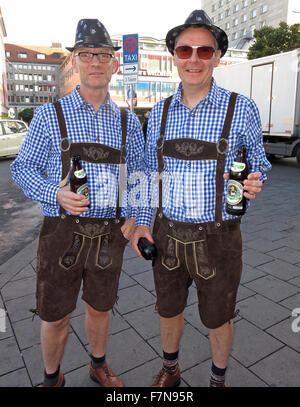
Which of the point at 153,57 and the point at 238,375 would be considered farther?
the point at 153,57

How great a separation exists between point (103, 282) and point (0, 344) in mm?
1304

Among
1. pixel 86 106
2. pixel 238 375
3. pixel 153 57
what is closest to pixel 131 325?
pixel 238 375

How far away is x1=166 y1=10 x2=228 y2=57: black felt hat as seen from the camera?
6.49 ft

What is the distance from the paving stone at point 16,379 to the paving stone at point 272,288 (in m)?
2.40

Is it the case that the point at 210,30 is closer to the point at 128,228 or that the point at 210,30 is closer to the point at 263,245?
the point at 128,228

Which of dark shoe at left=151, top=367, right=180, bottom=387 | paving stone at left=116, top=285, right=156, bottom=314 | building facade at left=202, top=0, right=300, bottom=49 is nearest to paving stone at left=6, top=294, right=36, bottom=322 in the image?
paving stone at left=116, top=285, right=156, bottom=314

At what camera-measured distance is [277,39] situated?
26.3 m

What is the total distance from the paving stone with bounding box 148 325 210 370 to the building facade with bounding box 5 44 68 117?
10127cm

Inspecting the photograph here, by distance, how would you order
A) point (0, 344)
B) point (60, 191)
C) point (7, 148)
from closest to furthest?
point (60, 191) → point (0, 344) → point (7, 148)

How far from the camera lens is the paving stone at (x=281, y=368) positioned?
2.35 m

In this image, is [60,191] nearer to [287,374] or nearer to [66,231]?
[66,231]

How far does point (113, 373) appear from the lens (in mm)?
2408

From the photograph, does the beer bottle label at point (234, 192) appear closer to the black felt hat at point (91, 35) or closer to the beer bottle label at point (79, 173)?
the beer bottle label at point (79, 173)

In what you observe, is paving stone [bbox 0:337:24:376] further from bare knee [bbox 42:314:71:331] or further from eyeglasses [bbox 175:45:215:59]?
eyeglasses [bbox 175:45:215:59]
